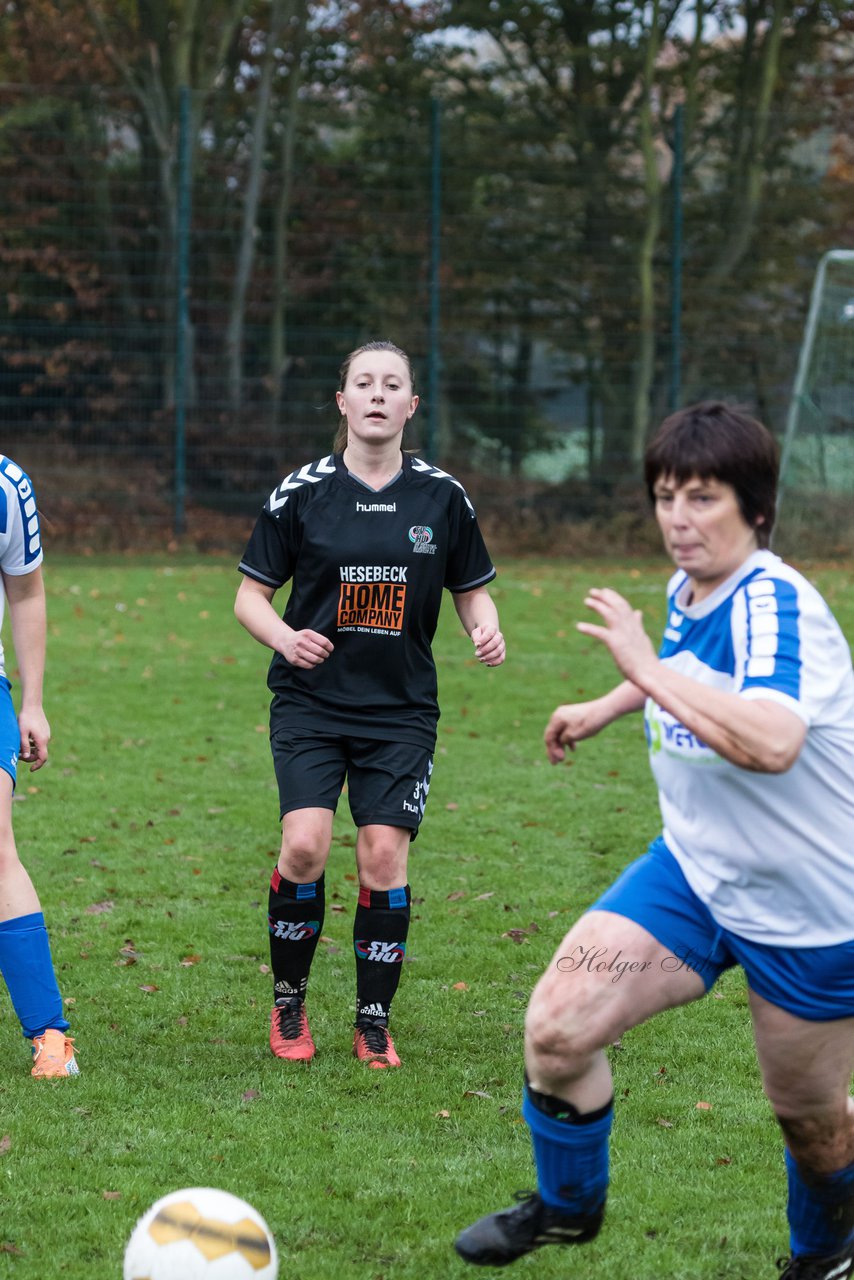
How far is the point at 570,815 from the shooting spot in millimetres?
8008

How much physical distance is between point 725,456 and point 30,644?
254 centimetres

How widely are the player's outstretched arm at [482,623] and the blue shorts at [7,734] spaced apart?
137cm

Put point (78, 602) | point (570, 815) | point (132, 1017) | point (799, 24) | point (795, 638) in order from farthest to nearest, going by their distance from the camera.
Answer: point (799, 24) < point (78, 602) < point (570, 815) < point (132, 1017) < point (795, 638)

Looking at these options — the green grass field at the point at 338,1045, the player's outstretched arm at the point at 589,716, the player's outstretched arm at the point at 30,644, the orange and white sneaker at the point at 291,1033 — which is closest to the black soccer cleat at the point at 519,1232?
the green grass field at the point at 338,1045

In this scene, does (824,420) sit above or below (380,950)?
below

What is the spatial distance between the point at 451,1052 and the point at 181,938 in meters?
1.52

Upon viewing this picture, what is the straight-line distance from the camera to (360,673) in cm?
A: 479

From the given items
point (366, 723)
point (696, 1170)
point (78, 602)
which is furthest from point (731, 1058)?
point (78, 602)

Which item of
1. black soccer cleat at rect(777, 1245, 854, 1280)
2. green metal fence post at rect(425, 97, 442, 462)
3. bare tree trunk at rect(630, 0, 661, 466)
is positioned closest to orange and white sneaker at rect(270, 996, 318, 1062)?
black soccer cleat at rect(777, 1245, 854, 1280)

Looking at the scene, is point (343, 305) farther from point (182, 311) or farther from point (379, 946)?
point (379, 946)

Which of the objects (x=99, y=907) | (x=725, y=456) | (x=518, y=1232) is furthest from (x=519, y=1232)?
(x=99, y=907)

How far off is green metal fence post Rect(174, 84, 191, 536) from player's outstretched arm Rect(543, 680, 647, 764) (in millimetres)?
15979

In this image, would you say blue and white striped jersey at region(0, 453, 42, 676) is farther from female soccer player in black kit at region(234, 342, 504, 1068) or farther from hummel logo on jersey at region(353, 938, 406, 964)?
hummel logo on jersey at region(353, 938, 406, 964)

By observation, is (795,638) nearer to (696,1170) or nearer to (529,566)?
(696,1170)
